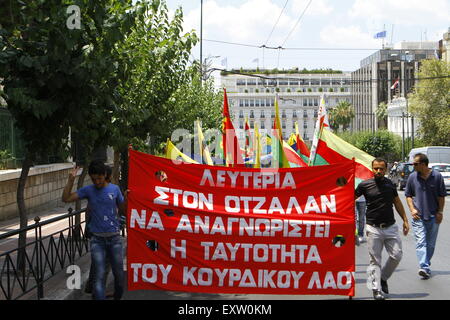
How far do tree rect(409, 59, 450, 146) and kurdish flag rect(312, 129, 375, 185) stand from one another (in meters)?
43.8

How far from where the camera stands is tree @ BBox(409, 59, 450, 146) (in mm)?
52688

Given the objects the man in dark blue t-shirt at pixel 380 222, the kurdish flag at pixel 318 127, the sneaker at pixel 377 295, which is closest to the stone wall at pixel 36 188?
the kurdish flag at pixel 318 127

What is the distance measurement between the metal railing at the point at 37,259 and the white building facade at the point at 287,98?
426ft

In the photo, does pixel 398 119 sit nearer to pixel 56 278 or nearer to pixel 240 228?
pixel 56 278

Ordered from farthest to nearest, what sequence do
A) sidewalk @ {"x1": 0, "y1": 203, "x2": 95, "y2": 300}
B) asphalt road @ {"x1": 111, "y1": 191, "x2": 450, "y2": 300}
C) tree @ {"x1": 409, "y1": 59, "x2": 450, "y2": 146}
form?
1. tree @ {"x1": 409, "y1": 59, "x2": 450, "y2": 146}
2. asphalt road @ {"x1": 111, "y1": 191, "x2": 450, "y2": 300}
3. sidewalk @ {"x1": 0, "y1": 203, "x2": 95, "y2": 300}

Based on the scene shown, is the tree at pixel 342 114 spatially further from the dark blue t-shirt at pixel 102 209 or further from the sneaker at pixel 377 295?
the dark blue t-shirt at pixel 102 209

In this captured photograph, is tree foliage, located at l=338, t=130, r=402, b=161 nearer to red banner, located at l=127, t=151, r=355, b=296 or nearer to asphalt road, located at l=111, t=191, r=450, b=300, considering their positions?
asphalt road, located at l=111, t=191, r=450, b=300

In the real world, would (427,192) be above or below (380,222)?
above

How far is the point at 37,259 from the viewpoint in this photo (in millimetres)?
7949

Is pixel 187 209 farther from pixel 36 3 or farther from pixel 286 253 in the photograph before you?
pixel 36 3

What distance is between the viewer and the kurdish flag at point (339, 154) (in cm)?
1041

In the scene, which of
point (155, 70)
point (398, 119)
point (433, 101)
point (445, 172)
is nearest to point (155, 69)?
point (155, 70)

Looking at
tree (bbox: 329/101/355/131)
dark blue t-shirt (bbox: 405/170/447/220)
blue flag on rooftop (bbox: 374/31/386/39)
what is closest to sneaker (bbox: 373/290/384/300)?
dark blue t-shirt (bbox: 405/170/447/220)

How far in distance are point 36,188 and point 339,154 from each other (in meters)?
13.0
